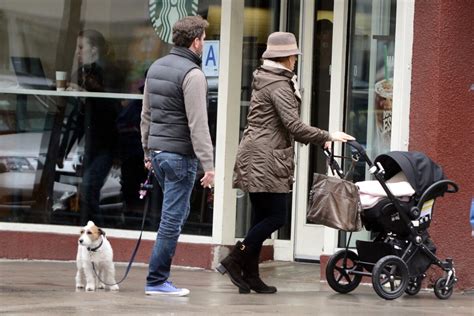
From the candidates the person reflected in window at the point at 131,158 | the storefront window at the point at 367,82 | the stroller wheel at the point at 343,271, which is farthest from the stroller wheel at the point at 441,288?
the person reflected in window at the point at 131,158

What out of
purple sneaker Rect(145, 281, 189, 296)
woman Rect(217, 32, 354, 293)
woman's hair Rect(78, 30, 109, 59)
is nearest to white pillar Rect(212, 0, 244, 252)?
woman's hair Rect(78, 30, 109, 59)

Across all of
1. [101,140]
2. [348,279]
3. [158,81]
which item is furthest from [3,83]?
[348,279]

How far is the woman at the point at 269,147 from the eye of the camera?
9586 mm

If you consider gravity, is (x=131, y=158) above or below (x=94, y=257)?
above

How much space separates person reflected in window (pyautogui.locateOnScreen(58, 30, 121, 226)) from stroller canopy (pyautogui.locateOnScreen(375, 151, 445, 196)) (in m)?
3.34

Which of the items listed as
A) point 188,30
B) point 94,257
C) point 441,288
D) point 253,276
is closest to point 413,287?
point 441,288

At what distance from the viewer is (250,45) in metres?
12.1

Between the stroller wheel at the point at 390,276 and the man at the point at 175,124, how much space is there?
56.4 inches

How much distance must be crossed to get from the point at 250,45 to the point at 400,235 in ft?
10.1

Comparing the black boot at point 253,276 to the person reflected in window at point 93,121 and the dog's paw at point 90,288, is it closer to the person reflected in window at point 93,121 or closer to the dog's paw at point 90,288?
the dog's paw at point 90,288

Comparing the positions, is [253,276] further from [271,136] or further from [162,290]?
[271,136]

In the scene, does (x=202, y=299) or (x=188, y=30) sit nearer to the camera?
(x=188, y=30)

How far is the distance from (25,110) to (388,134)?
3.70 m

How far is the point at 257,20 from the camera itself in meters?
12.2
